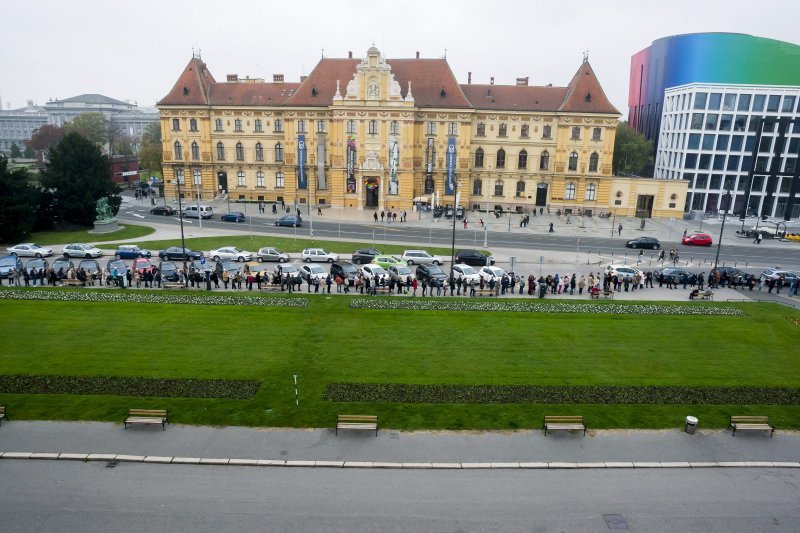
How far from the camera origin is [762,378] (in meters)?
22.8

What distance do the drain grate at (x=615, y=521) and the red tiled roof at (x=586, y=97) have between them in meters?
64.8

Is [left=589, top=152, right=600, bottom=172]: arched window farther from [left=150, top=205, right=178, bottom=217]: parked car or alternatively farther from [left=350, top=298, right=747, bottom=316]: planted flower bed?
[left=150, top=205, right=178, bottom=217]: parked car

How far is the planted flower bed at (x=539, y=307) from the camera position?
3117cm

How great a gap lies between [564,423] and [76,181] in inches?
2232

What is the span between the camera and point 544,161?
243ft

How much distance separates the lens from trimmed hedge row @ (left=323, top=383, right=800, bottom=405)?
20234 millimetres

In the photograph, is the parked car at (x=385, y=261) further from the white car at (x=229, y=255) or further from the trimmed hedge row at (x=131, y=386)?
the trimmed hedge row at (x=131, y=386)

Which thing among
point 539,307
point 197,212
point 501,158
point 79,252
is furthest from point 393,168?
point 539,307

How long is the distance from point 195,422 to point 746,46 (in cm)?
9238

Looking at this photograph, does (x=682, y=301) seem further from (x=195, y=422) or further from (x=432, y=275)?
(x=195, y=422)

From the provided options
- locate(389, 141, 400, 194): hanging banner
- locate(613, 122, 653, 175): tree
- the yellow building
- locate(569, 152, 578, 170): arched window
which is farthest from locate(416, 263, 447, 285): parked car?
locate(613, 122, 653, 175): tree

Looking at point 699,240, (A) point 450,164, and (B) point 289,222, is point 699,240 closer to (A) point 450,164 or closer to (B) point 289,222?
(A) point 450,164

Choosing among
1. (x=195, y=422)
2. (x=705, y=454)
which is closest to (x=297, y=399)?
(x=195, y=422)

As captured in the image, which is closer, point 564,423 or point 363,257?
point 564,423
